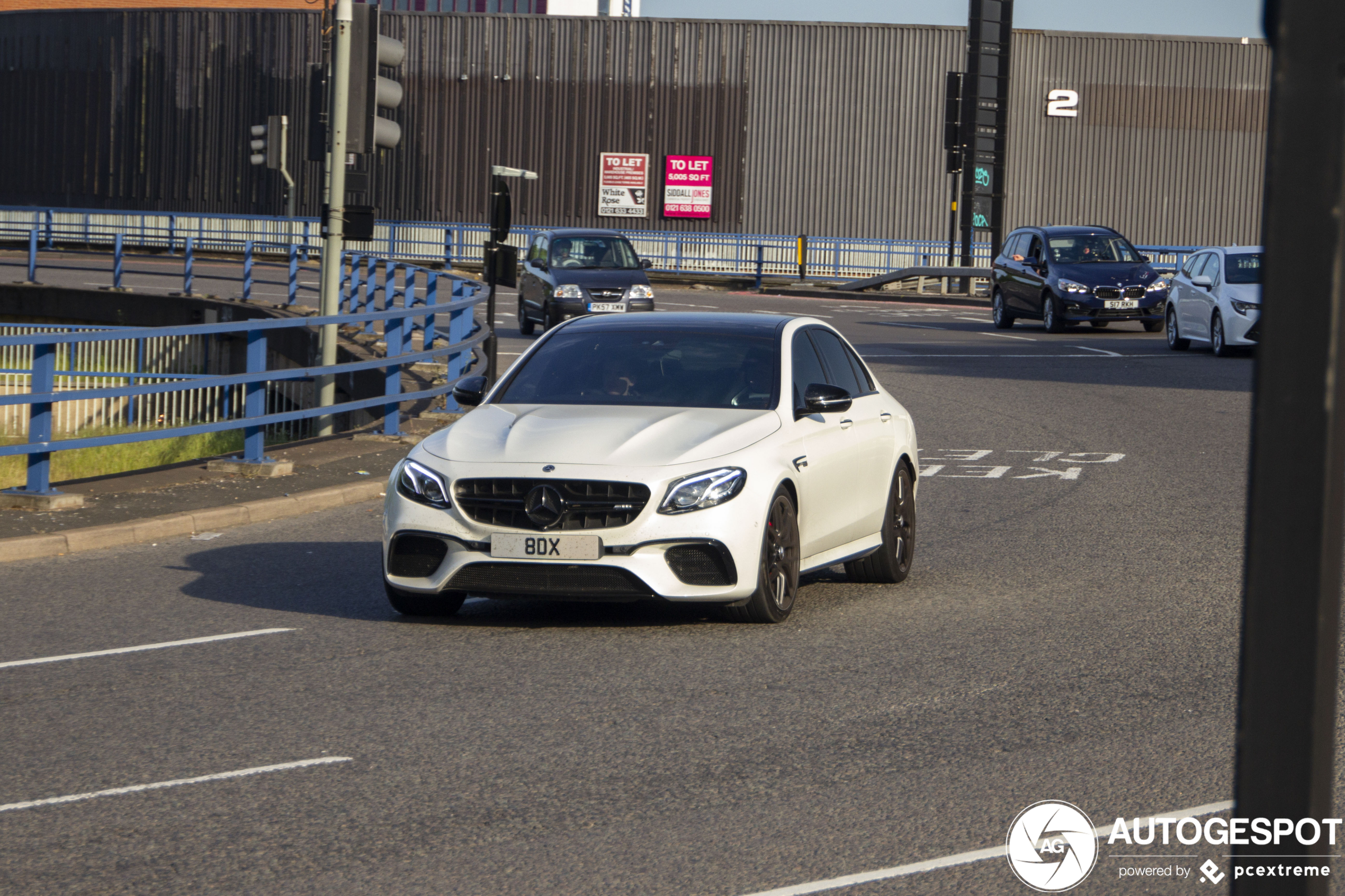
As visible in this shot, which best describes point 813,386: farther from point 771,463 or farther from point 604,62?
point 604,62

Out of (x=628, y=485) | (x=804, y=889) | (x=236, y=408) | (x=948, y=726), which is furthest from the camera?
(x=236, y=408)

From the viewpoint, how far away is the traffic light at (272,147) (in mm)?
23875

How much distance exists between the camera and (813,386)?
8.54 meters

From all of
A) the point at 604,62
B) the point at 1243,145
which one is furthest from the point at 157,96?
the point at 1243,145

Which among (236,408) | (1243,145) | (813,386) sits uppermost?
(1243,145)

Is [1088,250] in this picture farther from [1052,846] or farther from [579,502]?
[1052,846]

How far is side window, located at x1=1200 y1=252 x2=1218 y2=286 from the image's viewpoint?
2472 centimetres

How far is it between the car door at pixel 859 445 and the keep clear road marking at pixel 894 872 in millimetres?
3989

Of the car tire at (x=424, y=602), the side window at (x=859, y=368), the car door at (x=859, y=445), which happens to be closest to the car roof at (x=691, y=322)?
the car door at (x=859, y=445)

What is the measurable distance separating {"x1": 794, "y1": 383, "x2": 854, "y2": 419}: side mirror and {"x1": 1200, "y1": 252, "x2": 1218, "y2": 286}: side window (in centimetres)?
1738

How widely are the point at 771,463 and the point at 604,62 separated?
50761 millimetres

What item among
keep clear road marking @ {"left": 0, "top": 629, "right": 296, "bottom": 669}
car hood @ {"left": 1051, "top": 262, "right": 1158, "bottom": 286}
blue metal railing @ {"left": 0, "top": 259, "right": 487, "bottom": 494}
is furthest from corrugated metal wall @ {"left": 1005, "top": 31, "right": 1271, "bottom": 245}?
keep clear road marking @ {"left": 0, "top": 629, "right": 296, "bottom": 669}

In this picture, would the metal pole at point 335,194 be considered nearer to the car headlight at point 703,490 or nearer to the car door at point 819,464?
the car door at point 819,464

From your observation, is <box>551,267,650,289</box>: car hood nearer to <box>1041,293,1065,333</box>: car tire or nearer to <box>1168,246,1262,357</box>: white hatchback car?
<box>1041,293,1065,333</box>: car tire
